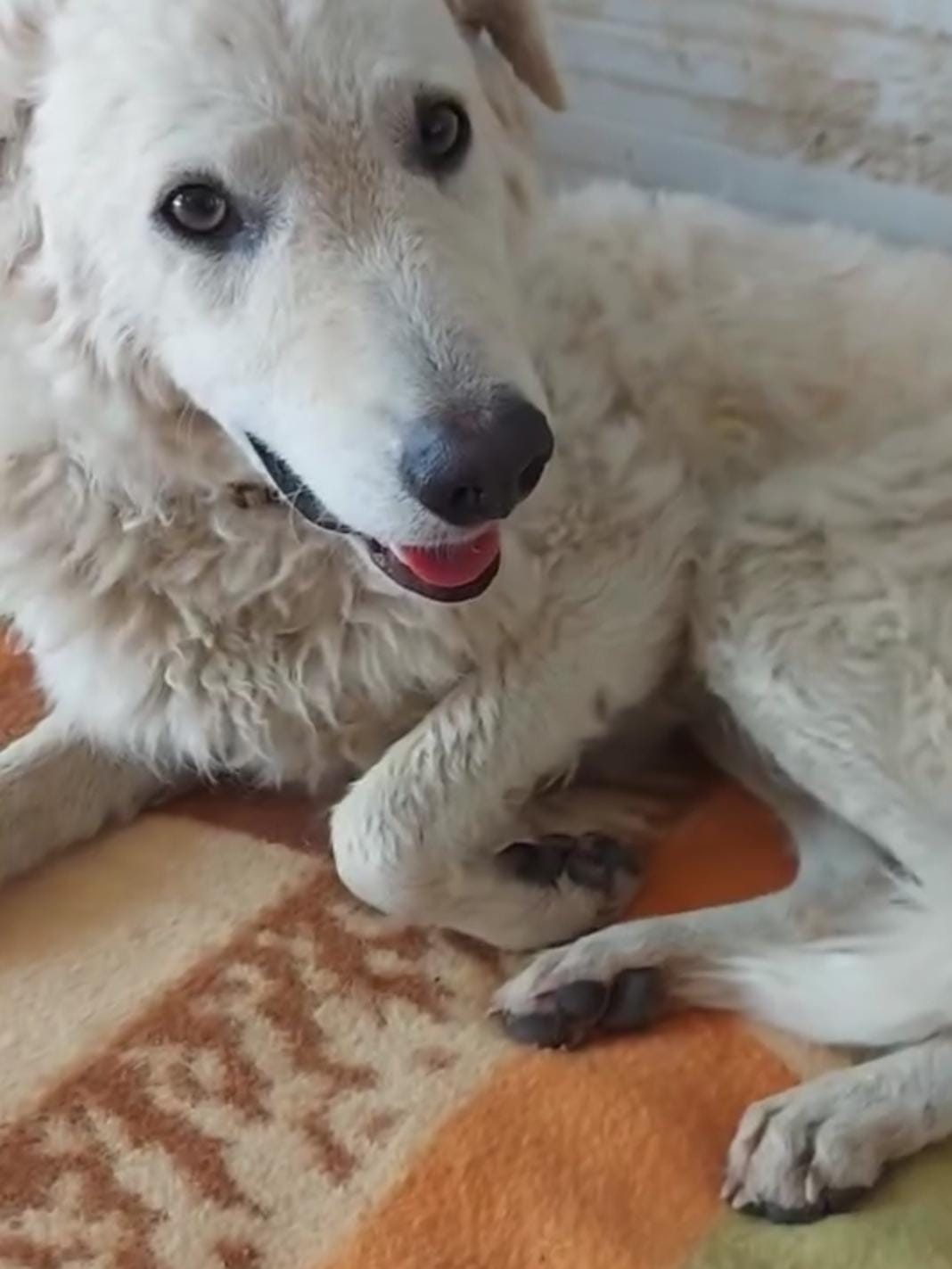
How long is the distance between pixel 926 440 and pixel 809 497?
129 millimetres

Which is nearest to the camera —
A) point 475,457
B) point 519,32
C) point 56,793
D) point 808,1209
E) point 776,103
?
point 475,457

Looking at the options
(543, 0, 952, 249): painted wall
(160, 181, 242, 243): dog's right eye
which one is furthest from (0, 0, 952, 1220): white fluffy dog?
(543, 0, 952, 249): painted wall

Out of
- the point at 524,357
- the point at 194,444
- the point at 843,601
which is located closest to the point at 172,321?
the point at 194,444

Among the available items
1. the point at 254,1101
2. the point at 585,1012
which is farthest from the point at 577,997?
the point at 254,1101

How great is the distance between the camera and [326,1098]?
167 centimetres

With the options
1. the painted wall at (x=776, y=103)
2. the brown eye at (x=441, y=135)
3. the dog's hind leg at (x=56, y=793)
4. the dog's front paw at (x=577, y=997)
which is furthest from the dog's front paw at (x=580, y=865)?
the painted wall at (x=776, y=103)

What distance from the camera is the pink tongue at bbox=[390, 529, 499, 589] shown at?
163 cm

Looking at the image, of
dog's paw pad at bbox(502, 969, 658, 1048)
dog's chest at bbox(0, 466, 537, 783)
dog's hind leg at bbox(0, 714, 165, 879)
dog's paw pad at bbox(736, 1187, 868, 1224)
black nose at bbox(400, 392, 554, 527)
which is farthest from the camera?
dog's hind leg at bbox(0, 714, 165, 879)

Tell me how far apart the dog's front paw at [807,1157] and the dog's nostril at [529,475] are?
21.7 inches

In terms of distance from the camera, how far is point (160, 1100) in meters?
1.67

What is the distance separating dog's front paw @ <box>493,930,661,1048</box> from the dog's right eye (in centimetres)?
69

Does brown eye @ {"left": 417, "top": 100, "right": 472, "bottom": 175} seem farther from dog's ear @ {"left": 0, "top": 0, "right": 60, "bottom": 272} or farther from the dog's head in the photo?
dog's ear @ {"left": 0, "top": 0, "right": 60, "bottom": 272}

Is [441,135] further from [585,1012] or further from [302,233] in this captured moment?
[585,1012]

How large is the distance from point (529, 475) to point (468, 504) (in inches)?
2.1
